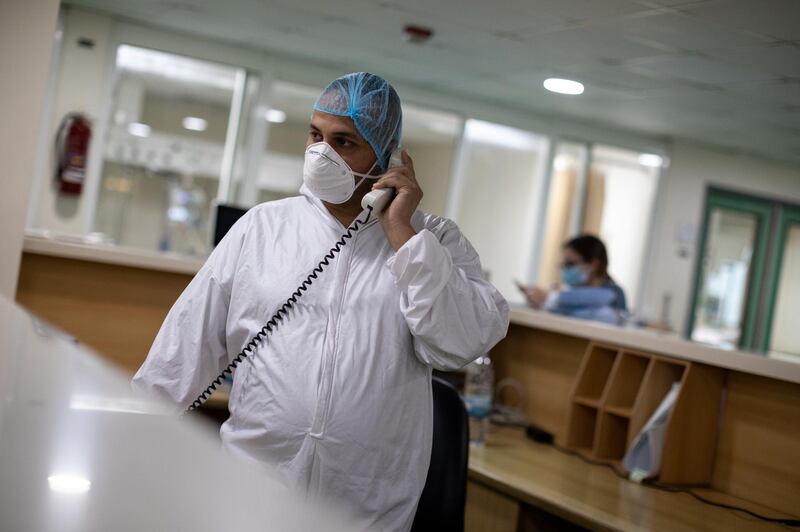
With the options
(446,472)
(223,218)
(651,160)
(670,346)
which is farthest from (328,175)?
(651,160)

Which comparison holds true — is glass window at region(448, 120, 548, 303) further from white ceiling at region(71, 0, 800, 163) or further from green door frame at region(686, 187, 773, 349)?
green door frame at region(686, 187, 773, 349)

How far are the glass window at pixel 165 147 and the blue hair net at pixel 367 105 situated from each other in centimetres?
545

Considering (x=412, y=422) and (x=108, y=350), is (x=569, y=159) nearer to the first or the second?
(x=108, y=350)

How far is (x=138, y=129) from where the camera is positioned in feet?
23.8

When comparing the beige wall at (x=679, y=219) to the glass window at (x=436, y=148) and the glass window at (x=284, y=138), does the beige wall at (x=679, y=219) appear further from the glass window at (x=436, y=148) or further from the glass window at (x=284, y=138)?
the glass window at (x=284, y=138)

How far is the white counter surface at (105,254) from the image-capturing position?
10.1ft

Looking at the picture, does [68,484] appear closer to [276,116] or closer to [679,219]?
[276,116]

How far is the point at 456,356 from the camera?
157 centimetres

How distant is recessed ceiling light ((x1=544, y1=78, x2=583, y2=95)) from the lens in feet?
20.5

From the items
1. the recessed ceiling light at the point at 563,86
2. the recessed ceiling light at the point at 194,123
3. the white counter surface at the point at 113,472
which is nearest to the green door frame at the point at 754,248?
the recessed ceiling light at the point at 563,86

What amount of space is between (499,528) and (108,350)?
5.40 ft

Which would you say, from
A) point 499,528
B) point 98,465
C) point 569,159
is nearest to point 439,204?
point 569,159

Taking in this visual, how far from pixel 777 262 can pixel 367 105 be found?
784 centimetres

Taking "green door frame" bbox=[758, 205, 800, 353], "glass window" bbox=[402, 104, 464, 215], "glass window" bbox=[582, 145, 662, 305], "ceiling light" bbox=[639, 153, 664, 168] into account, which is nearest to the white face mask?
"glass window" bbox=[402, 104, 464, 215]
